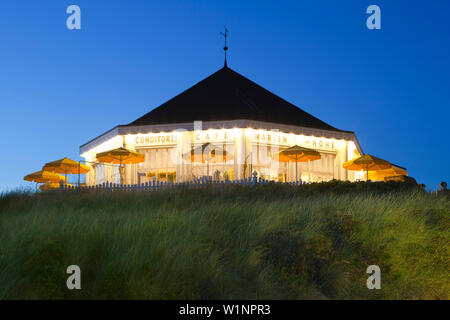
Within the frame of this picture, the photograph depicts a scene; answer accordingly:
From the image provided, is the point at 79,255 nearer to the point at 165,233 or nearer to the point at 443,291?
the point at 165,233

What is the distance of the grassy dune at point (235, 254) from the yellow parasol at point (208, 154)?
10.3 metres

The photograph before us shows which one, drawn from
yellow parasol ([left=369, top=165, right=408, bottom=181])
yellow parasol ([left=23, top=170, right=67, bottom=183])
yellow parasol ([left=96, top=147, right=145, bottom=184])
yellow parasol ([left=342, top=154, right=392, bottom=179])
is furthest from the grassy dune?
yellow parasol ([left=23, top=170, right=67, bottom=183])

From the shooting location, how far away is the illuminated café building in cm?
2139

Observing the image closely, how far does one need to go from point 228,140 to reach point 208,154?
1.69 meters

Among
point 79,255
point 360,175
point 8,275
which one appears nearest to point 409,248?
point 79,255

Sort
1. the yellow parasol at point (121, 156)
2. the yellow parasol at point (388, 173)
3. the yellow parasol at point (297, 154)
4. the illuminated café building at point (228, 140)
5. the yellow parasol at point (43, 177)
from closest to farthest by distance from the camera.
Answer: the yellow parasol at point (121, 156), the yellow parasol at point (297, 154), the illuminated café building at point (228, 140), the yellow parasol at point (43, 177), the yellow parasol at point (388, 173)

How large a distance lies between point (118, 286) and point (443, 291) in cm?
469

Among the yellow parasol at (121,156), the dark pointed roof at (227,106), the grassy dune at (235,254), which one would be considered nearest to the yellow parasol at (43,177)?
the yellow parasol at (121,156)

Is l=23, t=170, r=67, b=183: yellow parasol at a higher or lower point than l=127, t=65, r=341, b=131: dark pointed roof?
lower

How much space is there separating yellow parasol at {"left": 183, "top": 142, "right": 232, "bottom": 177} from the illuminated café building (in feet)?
0.32

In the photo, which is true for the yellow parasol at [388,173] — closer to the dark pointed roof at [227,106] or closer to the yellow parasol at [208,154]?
the dark pointed roof at [227,106]

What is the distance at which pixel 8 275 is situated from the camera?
17.2 feet

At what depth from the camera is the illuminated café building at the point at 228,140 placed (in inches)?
842

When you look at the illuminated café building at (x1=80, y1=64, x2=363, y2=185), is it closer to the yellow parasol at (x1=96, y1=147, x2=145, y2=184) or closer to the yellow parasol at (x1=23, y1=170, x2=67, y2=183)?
the yellow parasol at (x1=96, y1=147, x2=145, y2=184)
